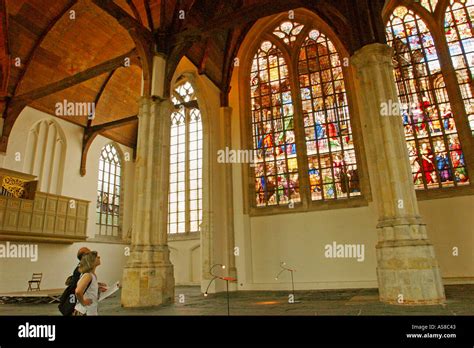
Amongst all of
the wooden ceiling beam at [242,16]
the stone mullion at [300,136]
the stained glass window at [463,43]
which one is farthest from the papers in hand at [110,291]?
the stained glass window at [463,43]

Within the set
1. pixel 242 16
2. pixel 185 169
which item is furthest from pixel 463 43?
pixel 185 169

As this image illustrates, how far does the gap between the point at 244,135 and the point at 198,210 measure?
15.9 ft

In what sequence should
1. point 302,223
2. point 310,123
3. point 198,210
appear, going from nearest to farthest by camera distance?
1. point 302,223
2. point 310,123
3. point 198,210

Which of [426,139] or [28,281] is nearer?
[426,139]

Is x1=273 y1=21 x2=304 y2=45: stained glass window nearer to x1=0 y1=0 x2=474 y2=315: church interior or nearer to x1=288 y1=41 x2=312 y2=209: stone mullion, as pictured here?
x1=0 y1=0 x2=474 y2=315: church interior

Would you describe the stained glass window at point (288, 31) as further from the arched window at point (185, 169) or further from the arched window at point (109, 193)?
the arched window at point (109, 193)

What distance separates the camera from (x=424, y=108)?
36.1 ft

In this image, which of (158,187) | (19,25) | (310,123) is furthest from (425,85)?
(19,25)

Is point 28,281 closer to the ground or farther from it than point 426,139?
closer to the ground

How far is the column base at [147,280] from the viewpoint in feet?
23.7

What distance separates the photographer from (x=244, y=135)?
42.8 ft
